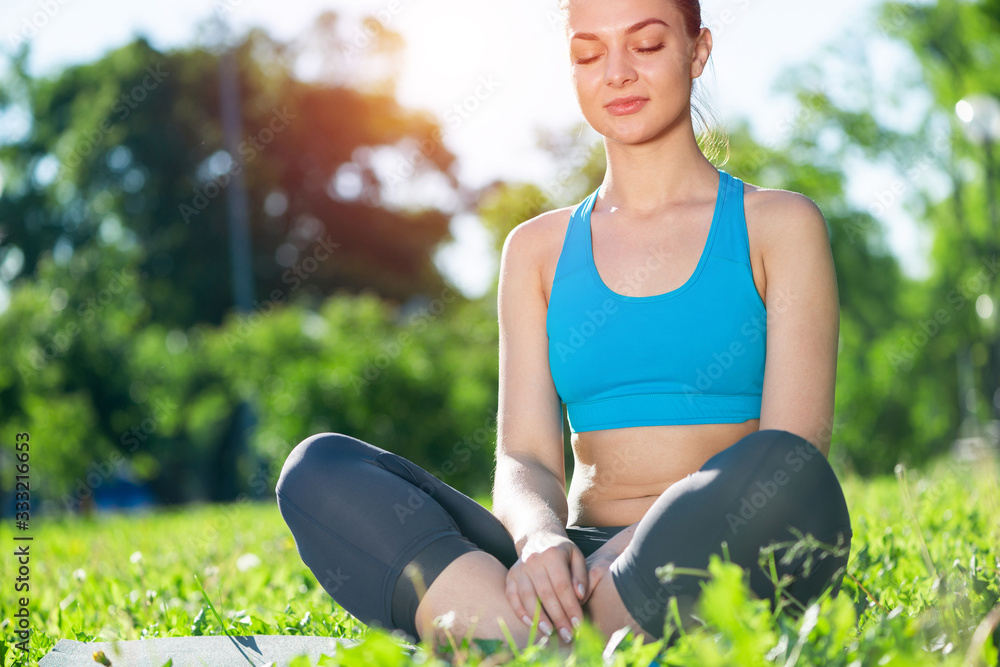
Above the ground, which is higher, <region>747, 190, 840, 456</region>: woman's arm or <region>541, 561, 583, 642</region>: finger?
<region>747, 190, 840, 456</region>: woman's arm

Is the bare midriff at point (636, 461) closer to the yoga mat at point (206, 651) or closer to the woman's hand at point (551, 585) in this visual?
the woman's hand at point (551, 585)

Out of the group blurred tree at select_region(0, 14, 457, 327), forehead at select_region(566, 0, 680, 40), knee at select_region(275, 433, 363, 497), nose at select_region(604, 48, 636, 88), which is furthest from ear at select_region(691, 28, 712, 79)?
blurred tree at select_region(0, 14, 457, 327)

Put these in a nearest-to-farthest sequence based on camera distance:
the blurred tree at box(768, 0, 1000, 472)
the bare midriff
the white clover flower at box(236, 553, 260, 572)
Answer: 1. the bare midriff
2. the white clover flower at box(236, 553, 260, 572)
3. the blurred tree at box(768, 0, 1000, 472)

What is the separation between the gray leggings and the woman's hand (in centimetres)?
8

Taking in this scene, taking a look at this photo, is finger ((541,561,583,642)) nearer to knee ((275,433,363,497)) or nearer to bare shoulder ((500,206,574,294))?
knee ((275,433,363,497))

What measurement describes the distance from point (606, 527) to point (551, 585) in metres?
0.51

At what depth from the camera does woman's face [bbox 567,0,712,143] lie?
237 centimetres

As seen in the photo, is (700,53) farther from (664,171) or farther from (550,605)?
(550,605)

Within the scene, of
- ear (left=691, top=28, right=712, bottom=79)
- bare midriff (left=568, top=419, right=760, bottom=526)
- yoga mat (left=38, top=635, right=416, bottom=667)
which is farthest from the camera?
ear (left=691, top=28, right=712, bottom=79)

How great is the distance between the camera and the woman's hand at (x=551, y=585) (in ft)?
5.97

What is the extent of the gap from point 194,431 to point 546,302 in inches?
751

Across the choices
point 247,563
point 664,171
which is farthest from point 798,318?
point 247,563

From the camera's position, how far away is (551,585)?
1831 mm

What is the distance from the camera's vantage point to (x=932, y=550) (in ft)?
10.2
